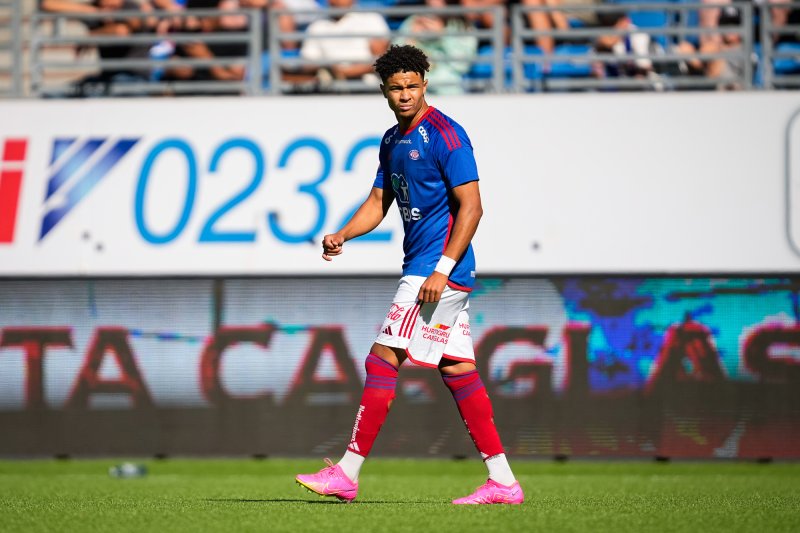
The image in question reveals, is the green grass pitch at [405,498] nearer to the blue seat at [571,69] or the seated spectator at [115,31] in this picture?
the blue seat at [571,69]

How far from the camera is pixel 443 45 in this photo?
10.6 m

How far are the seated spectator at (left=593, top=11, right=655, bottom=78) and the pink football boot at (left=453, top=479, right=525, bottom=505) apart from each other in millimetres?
5922

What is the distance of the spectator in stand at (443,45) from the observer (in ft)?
33.9

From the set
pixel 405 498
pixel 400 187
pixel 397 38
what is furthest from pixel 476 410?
pixel 397 38

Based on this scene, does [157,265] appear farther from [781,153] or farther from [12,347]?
[781,153]

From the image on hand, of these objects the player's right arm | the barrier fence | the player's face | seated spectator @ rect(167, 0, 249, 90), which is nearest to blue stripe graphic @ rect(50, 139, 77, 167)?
the barrier fence

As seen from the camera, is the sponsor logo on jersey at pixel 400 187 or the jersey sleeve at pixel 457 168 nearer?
the jersey sleeve at pixel 457 168

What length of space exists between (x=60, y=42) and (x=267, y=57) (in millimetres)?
1720

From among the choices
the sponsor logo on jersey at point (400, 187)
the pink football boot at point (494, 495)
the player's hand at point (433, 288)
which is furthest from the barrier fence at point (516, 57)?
the pink football boot at point (494, 495)

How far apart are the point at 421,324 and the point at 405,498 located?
1.12 m

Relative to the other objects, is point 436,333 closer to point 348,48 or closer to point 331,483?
point 331,483

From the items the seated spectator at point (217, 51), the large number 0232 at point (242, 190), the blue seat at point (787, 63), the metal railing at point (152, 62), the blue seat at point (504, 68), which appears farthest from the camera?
the seated spectator at point (217, 51)

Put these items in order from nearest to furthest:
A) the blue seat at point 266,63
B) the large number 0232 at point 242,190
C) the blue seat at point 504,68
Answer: the large number 0232 at point 242,190
the blue seat at point 504,68
the blue seat at point 266,63

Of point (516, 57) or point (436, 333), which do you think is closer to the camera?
point (436, 333)
